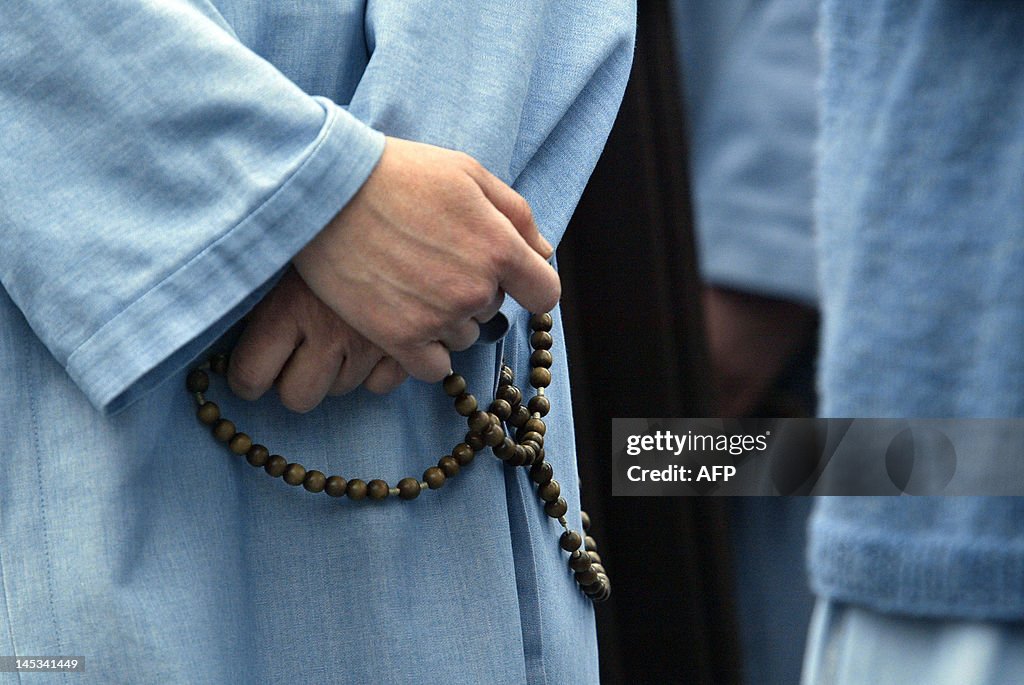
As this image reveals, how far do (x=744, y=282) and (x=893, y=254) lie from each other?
50.1 inches

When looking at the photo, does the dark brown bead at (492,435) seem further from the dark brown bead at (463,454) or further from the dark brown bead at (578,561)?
the dark brown bead at (578,561)

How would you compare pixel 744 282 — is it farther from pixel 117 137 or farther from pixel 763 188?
pixel 117 137

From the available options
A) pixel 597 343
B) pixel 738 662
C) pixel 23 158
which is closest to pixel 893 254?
pixel 23 158

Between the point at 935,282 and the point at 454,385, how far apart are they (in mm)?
235

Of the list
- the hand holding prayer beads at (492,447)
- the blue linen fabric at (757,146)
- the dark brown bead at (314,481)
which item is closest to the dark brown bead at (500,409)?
the hand holding prayer beads at (492,447)

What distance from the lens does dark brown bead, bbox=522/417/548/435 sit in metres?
0.66

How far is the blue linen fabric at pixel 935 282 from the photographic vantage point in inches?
19.3

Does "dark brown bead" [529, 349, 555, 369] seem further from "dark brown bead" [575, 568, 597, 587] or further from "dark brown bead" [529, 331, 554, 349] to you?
"dark brown bead" [575, 568, 597, 587]

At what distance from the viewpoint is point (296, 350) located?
583 mm

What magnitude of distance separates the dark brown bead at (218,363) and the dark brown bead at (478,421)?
0.12 m

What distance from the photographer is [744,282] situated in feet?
5.80

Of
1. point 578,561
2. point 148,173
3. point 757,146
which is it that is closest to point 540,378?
point 578,561

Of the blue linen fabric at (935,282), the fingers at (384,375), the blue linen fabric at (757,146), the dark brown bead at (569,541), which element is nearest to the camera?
the blue linen fabric at (935,282)

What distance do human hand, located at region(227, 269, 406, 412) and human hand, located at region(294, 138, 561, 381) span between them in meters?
0.02
